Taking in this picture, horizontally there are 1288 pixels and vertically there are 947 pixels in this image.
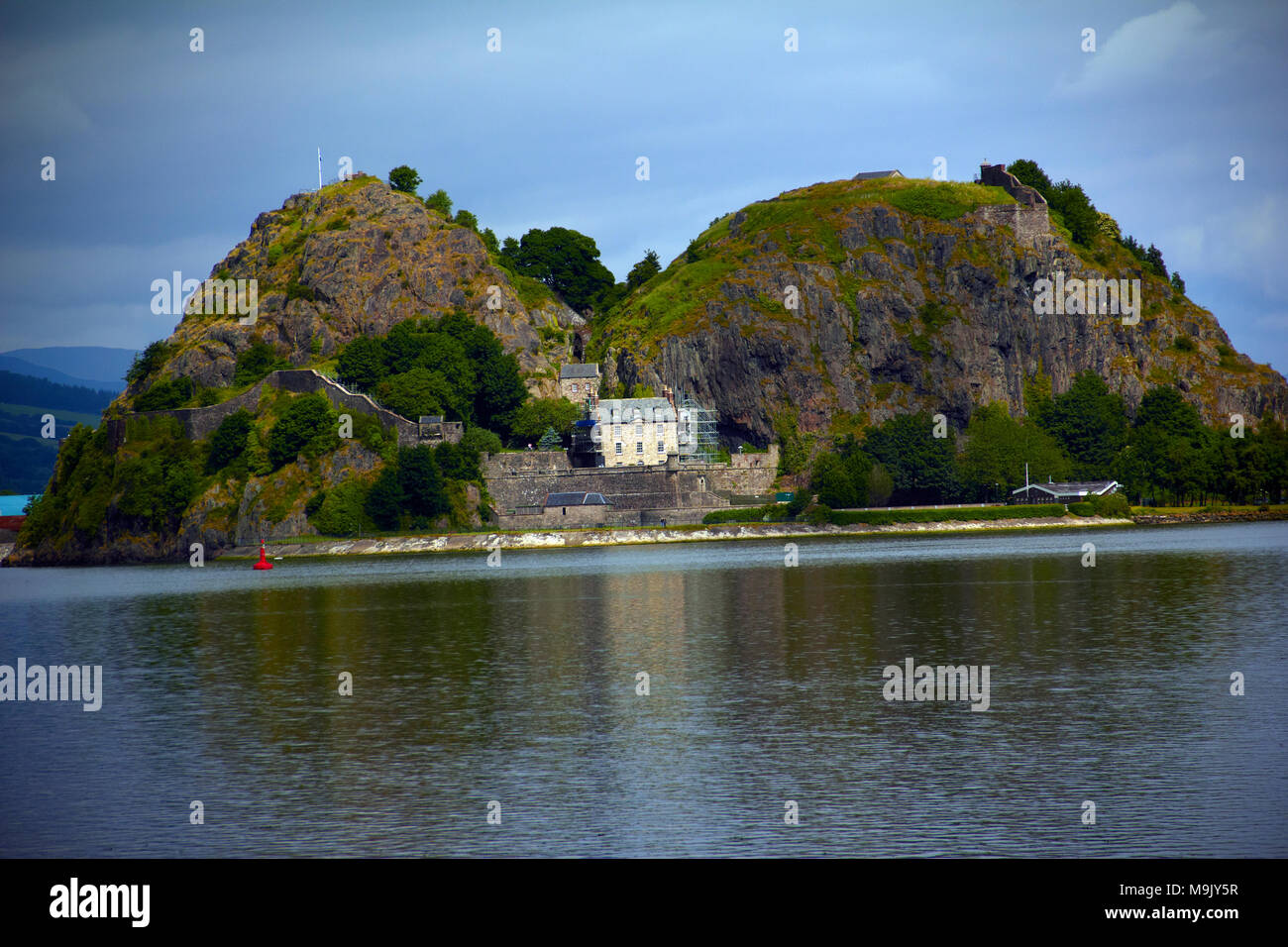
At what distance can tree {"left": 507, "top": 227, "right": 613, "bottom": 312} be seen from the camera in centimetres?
17625

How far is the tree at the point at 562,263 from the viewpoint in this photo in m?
176

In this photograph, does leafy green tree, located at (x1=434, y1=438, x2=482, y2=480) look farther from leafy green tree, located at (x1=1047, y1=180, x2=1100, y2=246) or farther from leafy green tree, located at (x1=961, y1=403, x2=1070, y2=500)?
leafy green tree, located at (x1=1047, y1=180, x2=1100, y2=246)

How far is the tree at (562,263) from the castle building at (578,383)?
35273mm

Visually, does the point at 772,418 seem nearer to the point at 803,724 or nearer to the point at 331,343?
the point at 331,343

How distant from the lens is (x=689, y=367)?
480ft

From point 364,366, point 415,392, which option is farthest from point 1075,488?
point 364,366

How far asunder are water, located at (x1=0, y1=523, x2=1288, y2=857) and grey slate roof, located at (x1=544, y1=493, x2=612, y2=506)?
6172 centimetres

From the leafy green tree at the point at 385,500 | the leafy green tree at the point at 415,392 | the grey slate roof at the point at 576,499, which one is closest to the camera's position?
the leafy green tree at the point at 385,500

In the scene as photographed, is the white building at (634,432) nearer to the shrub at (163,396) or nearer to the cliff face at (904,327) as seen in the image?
the cliff face at (904,327)

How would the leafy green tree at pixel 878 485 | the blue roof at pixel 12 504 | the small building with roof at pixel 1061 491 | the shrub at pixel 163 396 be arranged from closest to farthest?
the small building with roof at pixel 1061 491
the leafy green tree at pixel 878 485
the shrub at pixel 163 396
the blue roof at pixel 12 504

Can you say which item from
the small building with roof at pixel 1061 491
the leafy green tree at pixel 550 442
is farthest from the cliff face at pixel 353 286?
the small building with roof at pixel 1061 491

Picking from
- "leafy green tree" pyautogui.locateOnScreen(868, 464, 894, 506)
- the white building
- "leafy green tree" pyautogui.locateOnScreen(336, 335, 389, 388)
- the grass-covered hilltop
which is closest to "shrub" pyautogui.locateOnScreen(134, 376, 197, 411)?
the grass-covered hilltop
